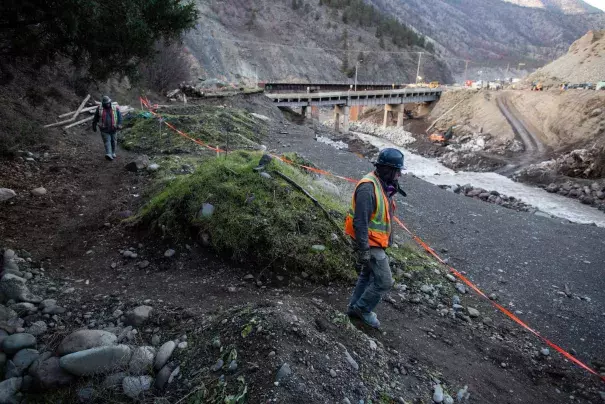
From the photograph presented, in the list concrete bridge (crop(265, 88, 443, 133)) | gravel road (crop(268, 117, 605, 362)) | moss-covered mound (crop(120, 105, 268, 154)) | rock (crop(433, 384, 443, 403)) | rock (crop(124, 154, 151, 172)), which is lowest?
gravel road (crop(268, 117, 605, 362))

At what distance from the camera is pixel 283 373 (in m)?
3.04

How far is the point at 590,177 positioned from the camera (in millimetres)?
20000

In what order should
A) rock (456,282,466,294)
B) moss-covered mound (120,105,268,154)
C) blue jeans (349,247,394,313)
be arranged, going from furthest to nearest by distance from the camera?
moss-covered mound (120,105,268,154), rock (456,282,466,294), blue jeans (349,247,394,313)

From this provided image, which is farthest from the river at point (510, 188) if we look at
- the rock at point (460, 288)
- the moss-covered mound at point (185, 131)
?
the rock at point (460, 288)

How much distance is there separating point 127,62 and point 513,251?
960 cm

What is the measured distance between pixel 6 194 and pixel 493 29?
211m

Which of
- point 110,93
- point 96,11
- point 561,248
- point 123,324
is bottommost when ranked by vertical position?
point 561,248

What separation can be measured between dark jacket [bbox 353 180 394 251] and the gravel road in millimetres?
3896

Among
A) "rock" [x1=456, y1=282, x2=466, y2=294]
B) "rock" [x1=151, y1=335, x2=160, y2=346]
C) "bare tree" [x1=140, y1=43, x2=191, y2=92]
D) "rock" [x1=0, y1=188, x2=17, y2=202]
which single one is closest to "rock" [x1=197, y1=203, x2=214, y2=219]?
"rock" [x1=151, y1=335, x2=160, y2=346]

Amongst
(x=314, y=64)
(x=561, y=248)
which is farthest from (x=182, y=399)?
(x=314, y=64)

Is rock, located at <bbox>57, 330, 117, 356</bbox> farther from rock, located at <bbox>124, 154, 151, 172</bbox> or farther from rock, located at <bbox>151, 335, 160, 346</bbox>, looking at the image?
rock, located at <bbox>124, 154, 151, 172</bbox>

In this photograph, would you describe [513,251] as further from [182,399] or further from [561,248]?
[182,399]

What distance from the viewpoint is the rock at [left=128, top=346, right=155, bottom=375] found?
3.38 metres

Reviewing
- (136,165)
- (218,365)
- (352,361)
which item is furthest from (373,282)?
(136,165)
